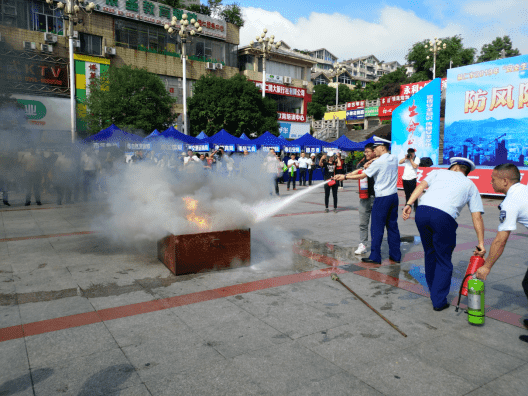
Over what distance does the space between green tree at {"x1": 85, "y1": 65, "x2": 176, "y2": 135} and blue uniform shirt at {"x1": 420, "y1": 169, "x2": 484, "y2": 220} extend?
20434 mm

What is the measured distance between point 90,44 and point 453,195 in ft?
103

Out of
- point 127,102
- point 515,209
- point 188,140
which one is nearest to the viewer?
point 515,209

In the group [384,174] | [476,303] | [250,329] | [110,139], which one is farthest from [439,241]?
[110,139]

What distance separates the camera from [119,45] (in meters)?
30.3

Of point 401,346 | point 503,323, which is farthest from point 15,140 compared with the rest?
point 503,323

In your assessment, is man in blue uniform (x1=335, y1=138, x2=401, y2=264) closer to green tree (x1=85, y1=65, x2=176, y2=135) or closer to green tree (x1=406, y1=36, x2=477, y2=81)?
green tree (x1=85, y1=65, x2=176, y2=135)

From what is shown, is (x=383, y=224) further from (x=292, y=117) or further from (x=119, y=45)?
(x=292, y=117)

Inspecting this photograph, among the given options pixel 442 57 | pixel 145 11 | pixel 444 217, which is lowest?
pixel 444 217

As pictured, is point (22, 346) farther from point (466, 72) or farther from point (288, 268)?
point (466, 72)

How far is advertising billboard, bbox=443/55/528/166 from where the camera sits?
13898 millimetres

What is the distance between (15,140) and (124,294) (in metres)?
3.46

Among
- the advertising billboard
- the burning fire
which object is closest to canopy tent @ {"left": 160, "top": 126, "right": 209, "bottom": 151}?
the burning fire

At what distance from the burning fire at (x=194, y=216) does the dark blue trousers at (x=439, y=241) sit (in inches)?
115

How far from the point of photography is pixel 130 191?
6.05 meters
